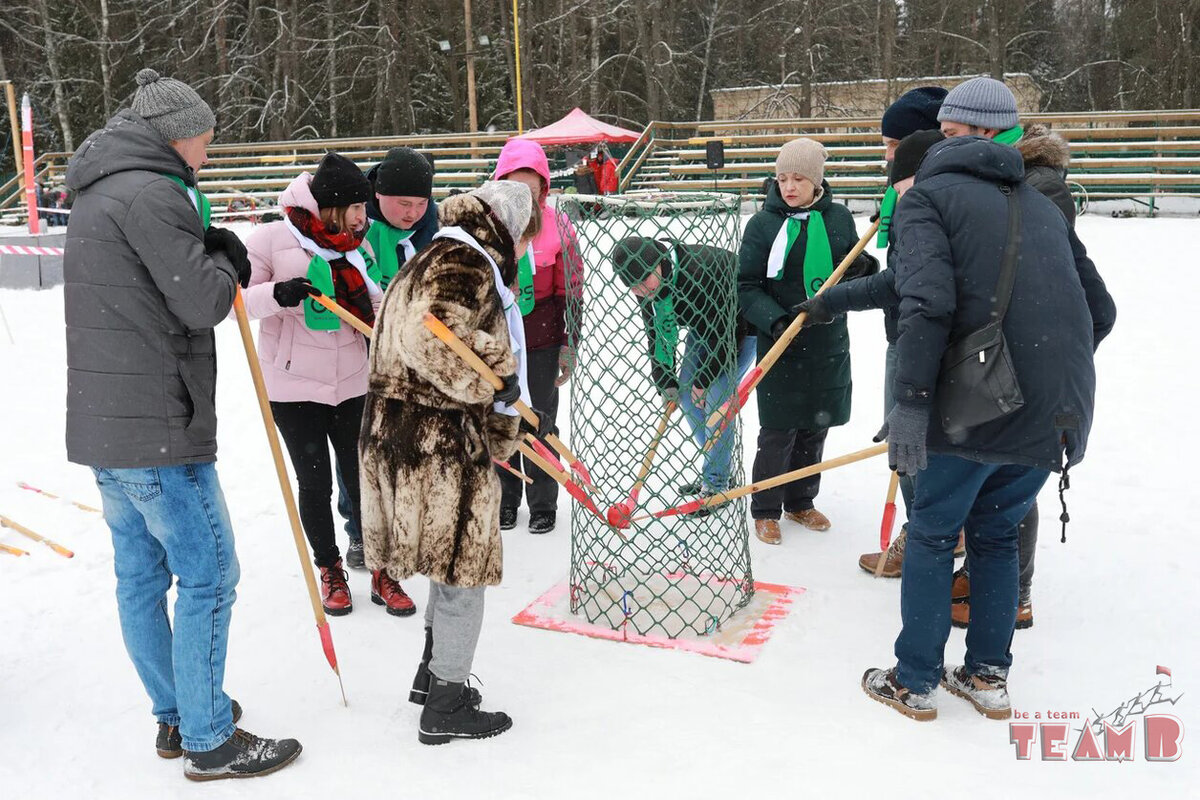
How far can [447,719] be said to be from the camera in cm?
261

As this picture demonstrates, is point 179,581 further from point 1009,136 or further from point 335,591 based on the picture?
point 1009,136

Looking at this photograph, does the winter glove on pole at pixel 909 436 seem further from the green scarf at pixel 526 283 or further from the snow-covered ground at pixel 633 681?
the green scarf at pixel 526 283

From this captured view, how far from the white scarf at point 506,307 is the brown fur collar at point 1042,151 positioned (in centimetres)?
169

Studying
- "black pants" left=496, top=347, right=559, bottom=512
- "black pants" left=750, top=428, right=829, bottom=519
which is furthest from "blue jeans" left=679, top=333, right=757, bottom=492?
"black pants" left=496, top=347, right=559, bottom=512

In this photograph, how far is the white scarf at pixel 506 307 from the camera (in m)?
2.40

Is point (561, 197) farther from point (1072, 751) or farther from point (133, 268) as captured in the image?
point (1072, 751)

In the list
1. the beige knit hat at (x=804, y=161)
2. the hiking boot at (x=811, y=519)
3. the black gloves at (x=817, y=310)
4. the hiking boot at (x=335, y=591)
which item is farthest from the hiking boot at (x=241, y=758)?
the beige knit hat at (x=804, y=161)

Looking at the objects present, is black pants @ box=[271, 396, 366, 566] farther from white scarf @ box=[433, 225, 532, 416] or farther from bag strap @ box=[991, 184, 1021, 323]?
bag strap @ box=[991, 184, 1021, 323]

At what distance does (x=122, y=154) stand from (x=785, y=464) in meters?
2.82

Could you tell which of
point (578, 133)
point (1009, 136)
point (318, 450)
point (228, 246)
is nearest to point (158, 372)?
point (228, 246)

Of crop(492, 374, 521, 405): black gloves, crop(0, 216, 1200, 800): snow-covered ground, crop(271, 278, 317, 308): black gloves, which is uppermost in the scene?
crop(271, 278, 317, 308): black gloves

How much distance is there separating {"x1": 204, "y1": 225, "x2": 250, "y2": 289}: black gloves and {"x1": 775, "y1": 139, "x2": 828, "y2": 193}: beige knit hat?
7.17 feet

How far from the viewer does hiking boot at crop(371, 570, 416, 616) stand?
3396 mm

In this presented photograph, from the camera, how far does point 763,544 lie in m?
4.05
